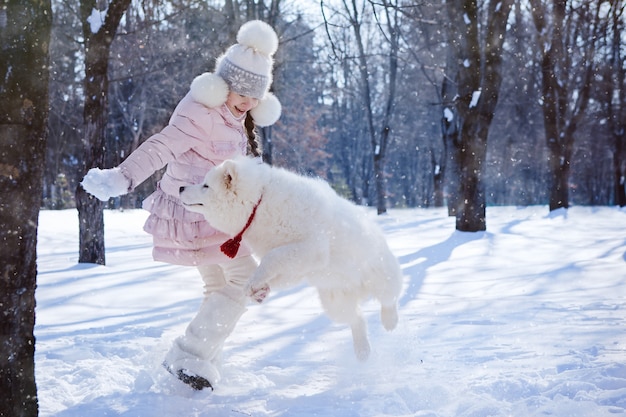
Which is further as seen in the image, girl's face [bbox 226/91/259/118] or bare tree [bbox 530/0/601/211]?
bare tree [bbox 530/0/601/211]

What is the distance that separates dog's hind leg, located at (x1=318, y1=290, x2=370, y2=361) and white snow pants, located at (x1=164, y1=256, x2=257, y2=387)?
566 millimetres

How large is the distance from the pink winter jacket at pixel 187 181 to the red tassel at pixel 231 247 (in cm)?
11

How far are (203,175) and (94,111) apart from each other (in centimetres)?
431

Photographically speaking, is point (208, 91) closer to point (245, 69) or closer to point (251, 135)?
point (245, 69)

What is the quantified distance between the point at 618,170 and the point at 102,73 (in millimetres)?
21468

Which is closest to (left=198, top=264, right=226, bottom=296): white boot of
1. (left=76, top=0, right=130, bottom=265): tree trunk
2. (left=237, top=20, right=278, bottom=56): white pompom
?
(left=237, top=20, right=278, bottom=56): white pompom

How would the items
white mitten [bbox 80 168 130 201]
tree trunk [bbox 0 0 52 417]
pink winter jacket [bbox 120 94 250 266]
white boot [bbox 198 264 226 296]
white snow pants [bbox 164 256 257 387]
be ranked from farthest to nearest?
white boot [bbox 198 264 226 296] → pink winter jacket [bbox 120 94 250 266] → white snow pants [bbox 164 256 257 387] → white mitten [bbox 80 168 130 201] → tree trunk [bbox 0 0 52 417]

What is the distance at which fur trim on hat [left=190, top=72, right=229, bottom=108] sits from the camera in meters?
2.84

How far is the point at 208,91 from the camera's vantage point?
2.84 meters

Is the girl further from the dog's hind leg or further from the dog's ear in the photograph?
the dog's hind leg

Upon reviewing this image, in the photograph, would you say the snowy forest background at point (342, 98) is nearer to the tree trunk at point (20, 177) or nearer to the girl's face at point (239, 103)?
the tree trunk at point (20, 177)

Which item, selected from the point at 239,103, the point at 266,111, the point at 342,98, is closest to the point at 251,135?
the point at 266,111

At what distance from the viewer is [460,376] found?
279cm

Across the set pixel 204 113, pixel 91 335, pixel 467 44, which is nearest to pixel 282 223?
pixel 204 113
